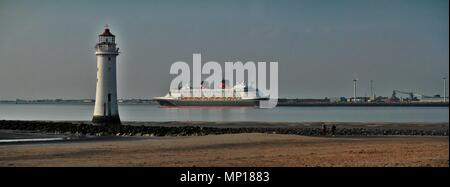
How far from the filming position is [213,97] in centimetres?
12206

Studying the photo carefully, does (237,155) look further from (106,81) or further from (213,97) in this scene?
(213,97)

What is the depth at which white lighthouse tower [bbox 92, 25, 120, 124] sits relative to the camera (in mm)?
35062

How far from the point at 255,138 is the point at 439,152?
300 inches

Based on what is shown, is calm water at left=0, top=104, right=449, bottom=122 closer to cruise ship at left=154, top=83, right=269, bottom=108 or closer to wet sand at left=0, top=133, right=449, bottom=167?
cruise ship at left=154, top=83, right=269, bottom=108

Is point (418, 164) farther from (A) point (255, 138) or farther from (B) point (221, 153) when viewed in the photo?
(A) point (255, 138)

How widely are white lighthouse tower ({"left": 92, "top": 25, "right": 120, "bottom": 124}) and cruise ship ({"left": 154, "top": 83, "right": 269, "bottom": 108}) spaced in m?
83.7

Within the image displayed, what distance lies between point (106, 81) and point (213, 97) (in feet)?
286

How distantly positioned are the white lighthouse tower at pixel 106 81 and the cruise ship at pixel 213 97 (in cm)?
8373
